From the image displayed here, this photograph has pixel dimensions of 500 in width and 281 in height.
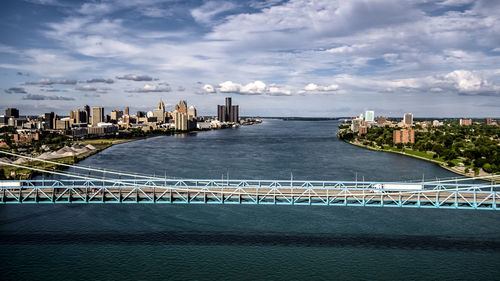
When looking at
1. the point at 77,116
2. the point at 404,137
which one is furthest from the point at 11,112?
the point at 404,137

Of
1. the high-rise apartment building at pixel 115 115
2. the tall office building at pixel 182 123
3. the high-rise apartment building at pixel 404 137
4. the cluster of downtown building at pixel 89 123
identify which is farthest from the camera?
the high-rise apartment building at pixel 115 115

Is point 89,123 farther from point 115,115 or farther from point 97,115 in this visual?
point 115,115

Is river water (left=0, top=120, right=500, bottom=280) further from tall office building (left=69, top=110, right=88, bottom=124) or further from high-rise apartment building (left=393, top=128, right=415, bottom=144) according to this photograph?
tall office building (left=69, top=110, right=88, bottom=124)

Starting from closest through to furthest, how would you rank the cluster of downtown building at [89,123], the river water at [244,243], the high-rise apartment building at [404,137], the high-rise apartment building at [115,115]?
the river water at [244,243]
the high-rise apartment building at [404,137]
the cluster of downtown building at [89,123]
the high-rise apartment building at [115,115]

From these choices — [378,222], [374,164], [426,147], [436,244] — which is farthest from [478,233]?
[426,147]

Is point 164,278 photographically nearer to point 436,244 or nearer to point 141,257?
point 141,257

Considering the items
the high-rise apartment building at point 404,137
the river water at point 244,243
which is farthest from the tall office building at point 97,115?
the river water at point 244,243

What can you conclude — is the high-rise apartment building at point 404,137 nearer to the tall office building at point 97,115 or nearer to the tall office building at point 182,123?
the tall office building at point 182,123

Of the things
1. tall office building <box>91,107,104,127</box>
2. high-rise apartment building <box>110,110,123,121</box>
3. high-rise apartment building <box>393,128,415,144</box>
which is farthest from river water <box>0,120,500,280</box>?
high-rise apartment building <box>110,110,123,121</box>
